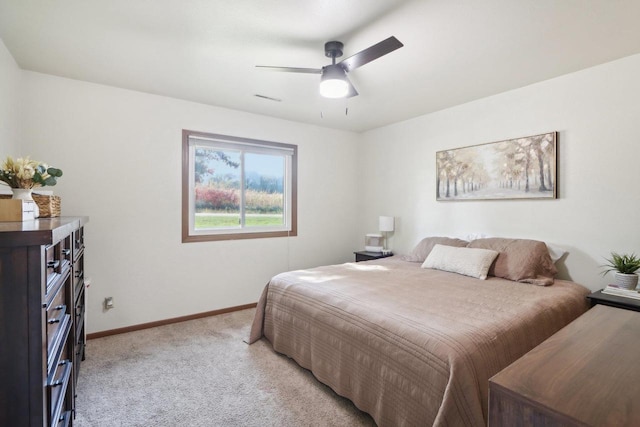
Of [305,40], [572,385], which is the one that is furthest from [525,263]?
[305,40]

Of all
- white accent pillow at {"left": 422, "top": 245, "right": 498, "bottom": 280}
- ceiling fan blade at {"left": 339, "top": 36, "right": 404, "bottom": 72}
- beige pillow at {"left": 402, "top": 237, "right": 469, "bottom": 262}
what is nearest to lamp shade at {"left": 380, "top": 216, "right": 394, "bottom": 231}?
beige pillow at {"left": 402, "top": 237, "right": 469, "bottom": 262}

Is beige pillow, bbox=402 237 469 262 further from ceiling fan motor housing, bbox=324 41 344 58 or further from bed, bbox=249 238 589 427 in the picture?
ceiling fan motor housing, bbox=324 41 344 58

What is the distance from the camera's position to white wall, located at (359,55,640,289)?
2508 millimetres

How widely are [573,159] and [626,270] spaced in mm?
1008

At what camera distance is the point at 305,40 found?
2.19 m

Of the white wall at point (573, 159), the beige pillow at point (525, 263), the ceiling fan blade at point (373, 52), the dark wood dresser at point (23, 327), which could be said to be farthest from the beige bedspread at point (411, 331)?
the ceiling fan blade at point (373, 52)

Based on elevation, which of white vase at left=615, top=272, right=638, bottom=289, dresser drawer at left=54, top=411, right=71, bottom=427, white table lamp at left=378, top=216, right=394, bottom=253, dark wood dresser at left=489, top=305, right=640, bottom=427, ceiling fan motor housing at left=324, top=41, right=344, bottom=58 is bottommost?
dresser drawer at left=54, top=411, right=71, bottom=427

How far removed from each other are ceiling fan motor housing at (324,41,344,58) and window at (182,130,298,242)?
1868 millimetres

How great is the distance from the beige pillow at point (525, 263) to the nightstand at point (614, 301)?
290mm

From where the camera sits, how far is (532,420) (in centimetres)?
67

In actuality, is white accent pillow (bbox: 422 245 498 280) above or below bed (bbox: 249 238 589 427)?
above

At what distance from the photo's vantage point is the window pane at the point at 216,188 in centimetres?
363

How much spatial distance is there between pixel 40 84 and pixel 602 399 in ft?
13.2

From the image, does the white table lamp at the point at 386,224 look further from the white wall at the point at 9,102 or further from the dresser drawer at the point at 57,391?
the white wall at the point at 9,102
